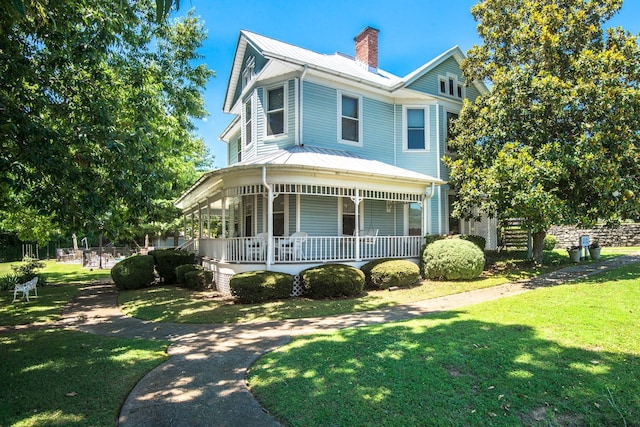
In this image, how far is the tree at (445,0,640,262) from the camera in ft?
37.0

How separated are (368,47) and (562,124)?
34.5 feet

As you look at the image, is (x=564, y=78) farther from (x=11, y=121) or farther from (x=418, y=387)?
(x=11, y=121)

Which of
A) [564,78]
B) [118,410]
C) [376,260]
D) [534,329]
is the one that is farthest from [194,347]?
[564,78]

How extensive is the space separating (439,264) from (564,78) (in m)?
8.18

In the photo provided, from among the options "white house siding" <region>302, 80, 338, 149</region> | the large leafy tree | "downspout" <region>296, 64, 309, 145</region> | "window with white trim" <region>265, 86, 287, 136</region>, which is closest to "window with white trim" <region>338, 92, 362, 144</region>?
"white house siding" <region>302, 80, 338, 149</region>

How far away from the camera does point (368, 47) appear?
1908 centimetres

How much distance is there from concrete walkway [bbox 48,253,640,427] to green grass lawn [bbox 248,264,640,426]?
372 millimetres

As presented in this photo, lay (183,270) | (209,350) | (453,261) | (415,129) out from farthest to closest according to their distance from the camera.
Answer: (415,129) → (183,270) → (453,261) → (209,350)

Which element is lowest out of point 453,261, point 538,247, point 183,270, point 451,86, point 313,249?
point 183,270

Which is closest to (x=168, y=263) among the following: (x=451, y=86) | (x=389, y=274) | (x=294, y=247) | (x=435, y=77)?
(x=294, y=247)

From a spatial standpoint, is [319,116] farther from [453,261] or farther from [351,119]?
[453,261]

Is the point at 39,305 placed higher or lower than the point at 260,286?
lower

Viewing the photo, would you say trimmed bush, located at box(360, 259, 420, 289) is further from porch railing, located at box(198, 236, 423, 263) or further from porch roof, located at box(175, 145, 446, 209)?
porch roof, located at box(175, 145, 446, 209)

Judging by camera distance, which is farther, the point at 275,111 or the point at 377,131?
the point at 377,131
